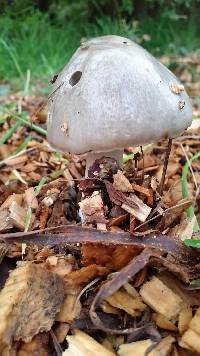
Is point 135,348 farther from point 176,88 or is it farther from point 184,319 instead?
point 176,88

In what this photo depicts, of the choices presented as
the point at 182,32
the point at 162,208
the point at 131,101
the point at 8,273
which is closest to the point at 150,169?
the point at 162,208

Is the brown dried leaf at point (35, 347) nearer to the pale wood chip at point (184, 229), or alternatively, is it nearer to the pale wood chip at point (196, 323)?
the pale wood chip at point (196, 323)

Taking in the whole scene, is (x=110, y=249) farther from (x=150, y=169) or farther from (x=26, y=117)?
(x=26, y=117)

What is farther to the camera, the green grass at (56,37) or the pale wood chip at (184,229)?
the green grass at (56,37)

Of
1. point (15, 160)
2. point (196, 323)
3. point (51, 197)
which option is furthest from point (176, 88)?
point (15, 160)

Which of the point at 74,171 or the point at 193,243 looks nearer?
the point at 193,243

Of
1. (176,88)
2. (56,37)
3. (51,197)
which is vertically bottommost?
(56,37)

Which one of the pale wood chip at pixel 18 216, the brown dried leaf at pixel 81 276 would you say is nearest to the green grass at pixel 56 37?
the pale wood chip at pixel 18 216

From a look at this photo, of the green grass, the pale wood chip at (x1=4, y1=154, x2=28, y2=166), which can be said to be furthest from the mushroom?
the green grass

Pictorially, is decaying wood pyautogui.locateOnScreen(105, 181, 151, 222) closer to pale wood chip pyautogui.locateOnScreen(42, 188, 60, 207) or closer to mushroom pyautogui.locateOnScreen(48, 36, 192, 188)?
mushroom pyautogui.locateOnScreen(48, 36, 192, 188)
